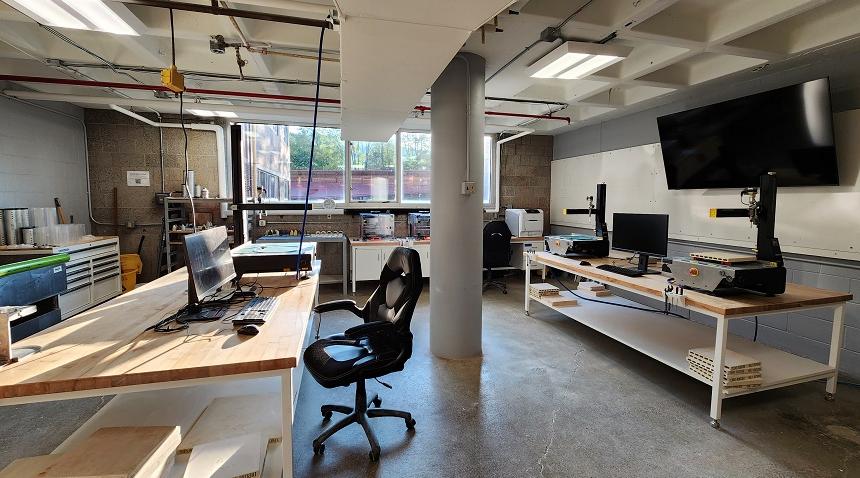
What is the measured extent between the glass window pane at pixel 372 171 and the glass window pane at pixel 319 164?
19 centimetres

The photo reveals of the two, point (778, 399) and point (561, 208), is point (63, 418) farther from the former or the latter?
point (561, 208)

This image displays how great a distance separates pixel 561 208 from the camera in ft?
21.5

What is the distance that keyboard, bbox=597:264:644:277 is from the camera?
10.4ft

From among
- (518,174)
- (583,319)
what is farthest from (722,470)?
(518,174)

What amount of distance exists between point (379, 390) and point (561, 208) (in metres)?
4.87

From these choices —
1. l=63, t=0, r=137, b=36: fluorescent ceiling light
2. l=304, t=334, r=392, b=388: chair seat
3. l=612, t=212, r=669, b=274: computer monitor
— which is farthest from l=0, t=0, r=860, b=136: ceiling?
l=304, t=334, r=392, b=388: chair seat

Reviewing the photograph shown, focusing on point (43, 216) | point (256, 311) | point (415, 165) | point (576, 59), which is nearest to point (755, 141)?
point (576, 59)

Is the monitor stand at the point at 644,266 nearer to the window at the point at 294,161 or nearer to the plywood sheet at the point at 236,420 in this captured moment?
the plywood sheet at the point at 236,420

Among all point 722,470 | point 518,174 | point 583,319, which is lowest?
point 722,470

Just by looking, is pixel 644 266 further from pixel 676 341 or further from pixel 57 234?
pixel 57 234

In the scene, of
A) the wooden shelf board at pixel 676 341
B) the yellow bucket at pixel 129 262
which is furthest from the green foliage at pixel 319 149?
the wooden shelf board at pixel 676 341

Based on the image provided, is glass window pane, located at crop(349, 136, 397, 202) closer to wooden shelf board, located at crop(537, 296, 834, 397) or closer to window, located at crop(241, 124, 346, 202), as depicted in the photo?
window, located at crop(241, 124, 346, 202)

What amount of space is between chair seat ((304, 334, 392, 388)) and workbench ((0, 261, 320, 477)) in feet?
0.75

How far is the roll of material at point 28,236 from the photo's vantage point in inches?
154
